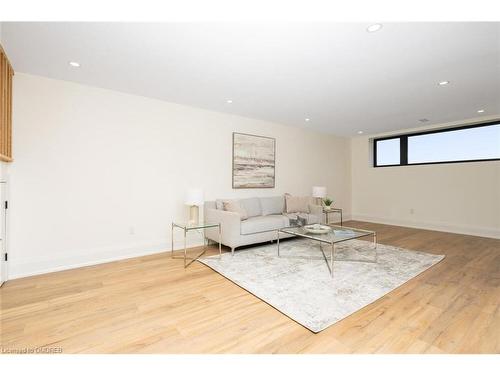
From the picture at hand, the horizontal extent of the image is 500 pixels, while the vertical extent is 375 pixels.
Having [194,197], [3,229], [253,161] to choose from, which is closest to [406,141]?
[253,161]

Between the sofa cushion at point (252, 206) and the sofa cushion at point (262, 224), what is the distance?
0.51m

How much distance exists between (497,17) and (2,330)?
4158 millimetres

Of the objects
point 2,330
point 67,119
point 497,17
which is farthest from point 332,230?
point 67,119

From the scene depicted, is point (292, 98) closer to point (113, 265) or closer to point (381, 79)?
point (381, 79)

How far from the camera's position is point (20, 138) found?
282 centimetres

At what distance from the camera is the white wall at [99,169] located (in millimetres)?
2857

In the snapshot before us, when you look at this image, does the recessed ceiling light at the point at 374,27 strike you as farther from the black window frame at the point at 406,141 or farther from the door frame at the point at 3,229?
the black window frame at the point at 406,141

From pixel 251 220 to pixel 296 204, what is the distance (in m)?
1.39

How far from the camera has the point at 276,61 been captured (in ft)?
8.35

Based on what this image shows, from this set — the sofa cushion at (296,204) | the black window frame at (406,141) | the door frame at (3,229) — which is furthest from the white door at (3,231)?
the black window frame at (406,141)

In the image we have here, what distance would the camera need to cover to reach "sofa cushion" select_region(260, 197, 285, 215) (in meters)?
4.78

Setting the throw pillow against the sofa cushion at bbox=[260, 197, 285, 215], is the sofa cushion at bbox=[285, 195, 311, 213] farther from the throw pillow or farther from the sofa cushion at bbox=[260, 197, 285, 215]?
the throw pillow

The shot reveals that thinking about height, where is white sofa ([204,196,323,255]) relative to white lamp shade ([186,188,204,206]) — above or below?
below

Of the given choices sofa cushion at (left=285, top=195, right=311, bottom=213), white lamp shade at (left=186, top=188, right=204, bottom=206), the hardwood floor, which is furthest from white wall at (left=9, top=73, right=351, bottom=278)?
sofa cushion at (left=285, top=195, right=311, bottom=213)
